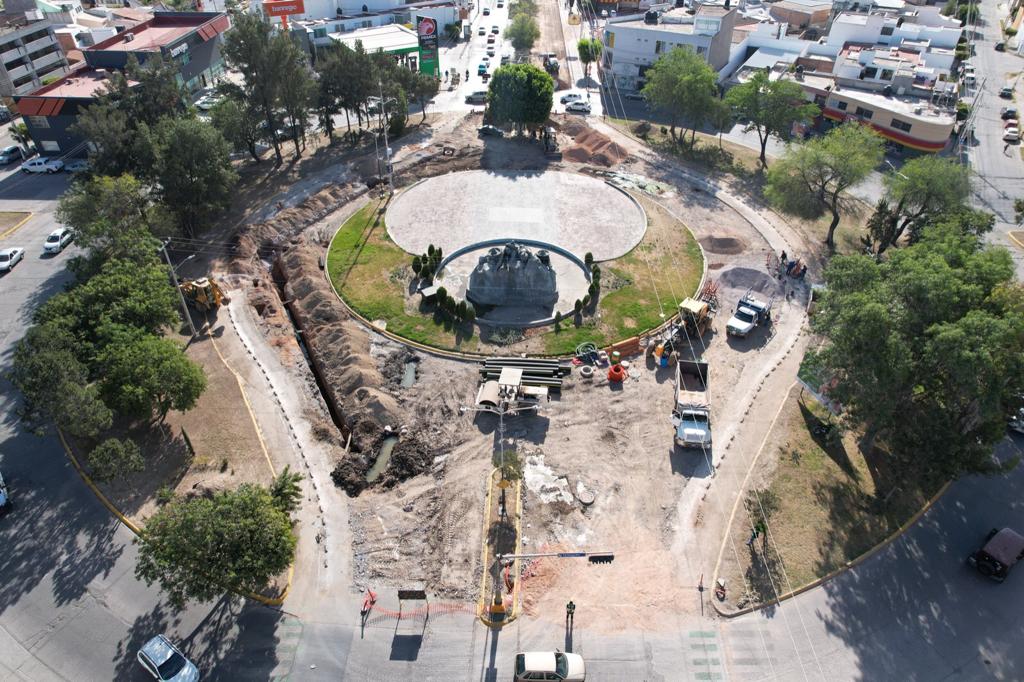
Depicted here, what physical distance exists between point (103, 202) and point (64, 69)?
2714 inches

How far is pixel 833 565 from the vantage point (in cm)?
3347

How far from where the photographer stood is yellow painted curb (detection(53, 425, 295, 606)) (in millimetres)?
31312

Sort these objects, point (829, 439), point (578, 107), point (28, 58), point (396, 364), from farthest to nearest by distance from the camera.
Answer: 1. point (578, 107)
2. point (28, 58)
3. point (396, 364)
4. point (829, 439)

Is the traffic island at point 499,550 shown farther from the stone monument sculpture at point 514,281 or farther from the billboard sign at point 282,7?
the billboard sign at point 282,7

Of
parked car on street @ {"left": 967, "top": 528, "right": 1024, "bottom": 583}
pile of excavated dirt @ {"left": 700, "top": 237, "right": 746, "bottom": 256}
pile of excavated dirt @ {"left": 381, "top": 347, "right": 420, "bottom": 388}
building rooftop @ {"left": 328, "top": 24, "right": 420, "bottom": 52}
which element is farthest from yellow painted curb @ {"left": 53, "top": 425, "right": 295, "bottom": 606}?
building rooftop @ {"left": 328, "top": 24, "right": 420, "bottom": 52}

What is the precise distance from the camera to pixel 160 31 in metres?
95.9

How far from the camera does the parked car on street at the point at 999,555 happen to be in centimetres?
3272

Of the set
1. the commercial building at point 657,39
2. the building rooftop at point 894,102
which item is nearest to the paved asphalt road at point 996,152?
the building rooftop at point 894,102

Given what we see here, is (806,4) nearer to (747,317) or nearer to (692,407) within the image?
(747,317)

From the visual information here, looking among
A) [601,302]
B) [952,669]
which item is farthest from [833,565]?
[601,302]

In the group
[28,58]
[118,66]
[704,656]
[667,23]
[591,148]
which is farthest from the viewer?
[667,23]

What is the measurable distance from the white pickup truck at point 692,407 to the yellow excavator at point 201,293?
1533 inches

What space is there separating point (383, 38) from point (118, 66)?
4215 centimetres

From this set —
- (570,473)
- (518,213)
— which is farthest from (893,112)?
(570,473)
